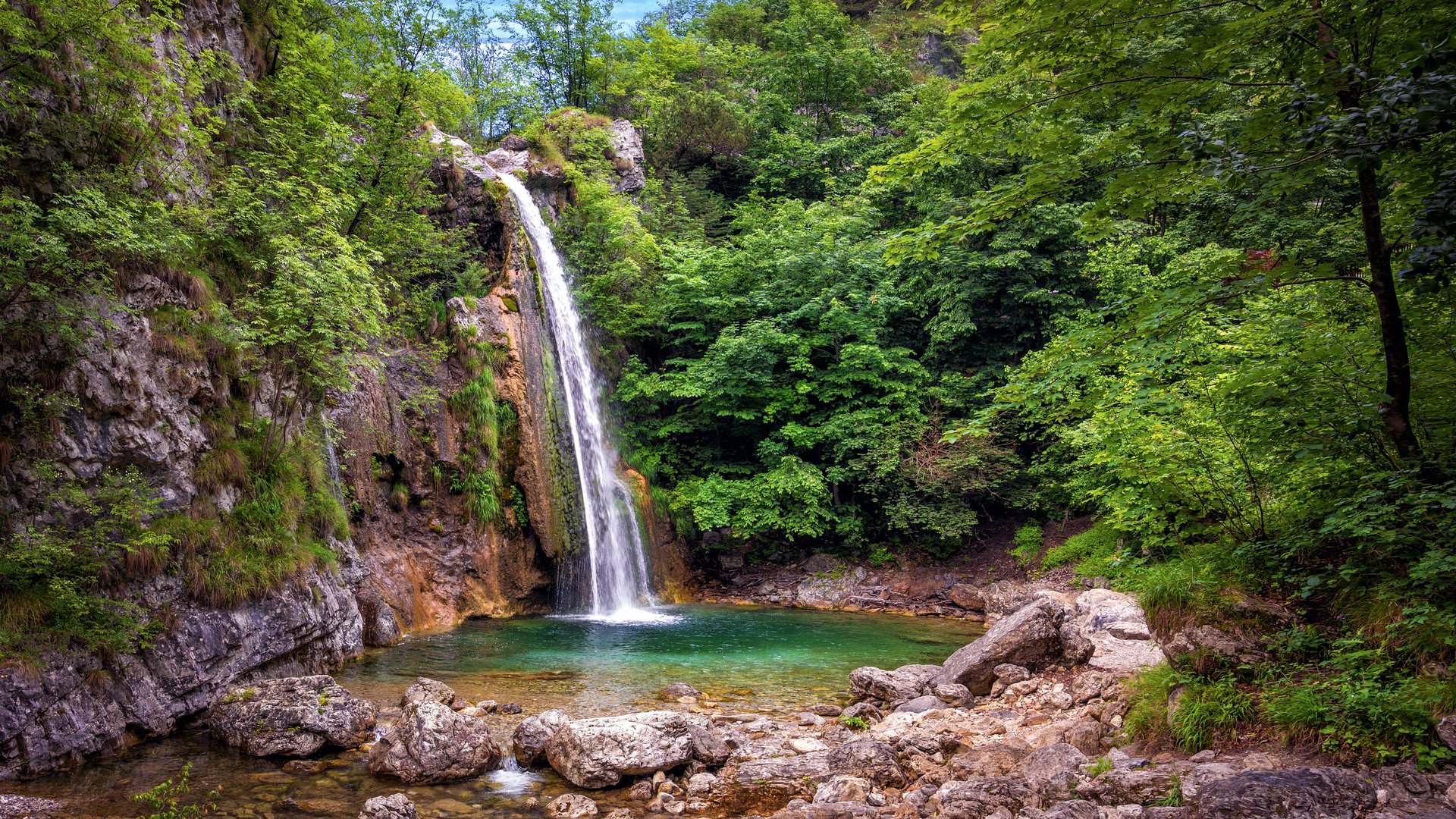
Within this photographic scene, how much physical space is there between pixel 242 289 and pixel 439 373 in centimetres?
596

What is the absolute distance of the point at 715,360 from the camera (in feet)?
65.1

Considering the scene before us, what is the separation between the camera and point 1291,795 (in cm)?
370

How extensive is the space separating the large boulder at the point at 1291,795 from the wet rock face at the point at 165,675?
27.9 feet

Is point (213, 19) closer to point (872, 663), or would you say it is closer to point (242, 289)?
point (242, 289)

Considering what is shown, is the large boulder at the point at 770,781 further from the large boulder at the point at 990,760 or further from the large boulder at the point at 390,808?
the large boulder at the point at 390,808

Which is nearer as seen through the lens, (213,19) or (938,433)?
(213,19)

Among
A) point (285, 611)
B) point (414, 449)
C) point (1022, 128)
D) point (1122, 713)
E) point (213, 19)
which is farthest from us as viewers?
point (414, 449)

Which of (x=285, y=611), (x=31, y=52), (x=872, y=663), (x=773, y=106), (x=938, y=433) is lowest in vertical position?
(x=872, y=663)

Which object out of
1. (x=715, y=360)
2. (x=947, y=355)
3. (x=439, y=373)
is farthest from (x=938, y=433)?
(x=439, y=373)

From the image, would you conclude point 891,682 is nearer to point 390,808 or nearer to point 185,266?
point 390,808

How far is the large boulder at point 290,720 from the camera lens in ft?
22.1

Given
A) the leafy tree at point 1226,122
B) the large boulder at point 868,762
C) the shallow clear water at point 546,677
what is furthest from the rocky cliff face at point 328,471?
the leafy tree at point 1226,122

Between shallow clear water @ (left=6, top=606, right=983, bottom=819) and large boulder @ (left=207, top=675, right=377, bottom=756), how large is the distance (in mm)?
165

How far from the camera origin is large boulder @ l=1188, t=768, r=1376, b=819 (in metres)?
3.64
